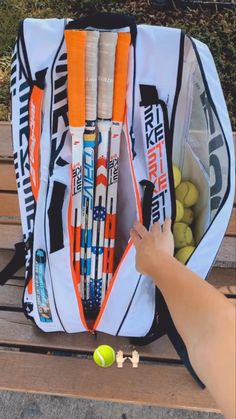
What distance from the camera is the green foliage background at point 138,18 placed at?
1.58 m

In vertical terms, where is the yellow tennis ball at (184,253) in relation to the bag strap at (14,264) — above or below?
above

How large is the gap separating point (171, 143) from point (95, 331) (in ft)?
1.53

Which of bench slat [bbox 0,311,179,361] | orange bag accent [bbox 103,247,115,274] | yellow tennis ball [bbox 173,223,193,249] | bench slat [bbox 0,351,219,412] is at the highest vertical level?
yellow tennis ball [bbox 173,223,193,249]

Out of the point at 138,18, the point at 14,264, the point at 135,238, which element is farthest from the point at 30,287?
the point at 138,18

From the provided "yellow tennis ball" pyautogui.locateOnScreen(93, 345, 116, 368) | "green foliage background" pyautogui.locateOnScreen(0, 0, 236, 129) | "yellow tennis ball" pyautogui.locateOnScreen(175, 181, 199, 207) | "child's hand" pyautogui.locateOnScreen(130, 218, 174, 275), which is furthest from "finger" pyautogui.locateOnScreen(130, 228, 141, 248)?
"green foliage background" pyautogui.locateOnScreen(0, 0, 236, 129)

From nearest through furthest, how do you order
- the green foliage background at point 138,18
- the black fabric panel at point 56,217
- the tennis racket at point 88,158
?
the tennis racket at point 88,158 → the black fabric panel at point 56,217 → the green foliage background at point 138,18

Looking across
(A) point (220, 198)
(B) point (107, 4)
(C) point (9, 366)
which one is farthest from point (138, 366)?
(B) point (107, 4)

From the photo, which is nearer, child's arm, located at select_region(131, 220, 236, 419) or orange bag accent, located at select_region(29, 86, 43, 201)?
child's arm, located at select_region(131, 220, 236, 419)

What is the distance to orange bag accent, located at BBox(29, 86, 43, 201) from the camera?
3.41 feet

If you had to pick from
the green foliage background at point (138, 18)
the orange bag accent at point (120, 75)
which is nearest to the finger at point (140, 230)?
the orange bag accent at point (120, 75)

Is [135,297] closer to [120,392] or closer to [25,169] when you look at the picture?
[120,392]

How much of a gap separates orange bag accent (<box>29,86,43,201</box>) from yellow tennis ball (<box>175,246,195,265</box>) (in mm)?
327

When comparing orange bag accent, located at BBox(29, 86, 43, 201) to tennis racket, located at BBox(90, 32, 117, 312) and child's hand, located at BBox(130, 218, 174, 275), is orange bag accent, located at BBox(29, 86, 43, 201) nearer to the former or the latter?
tennis racket, located at BBox(90, 32, 117, 312)

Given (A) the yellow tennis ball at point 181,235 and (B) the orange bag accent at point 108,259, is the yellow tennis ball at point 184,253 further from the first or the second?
(B) the orange bag accent at point 108,259
